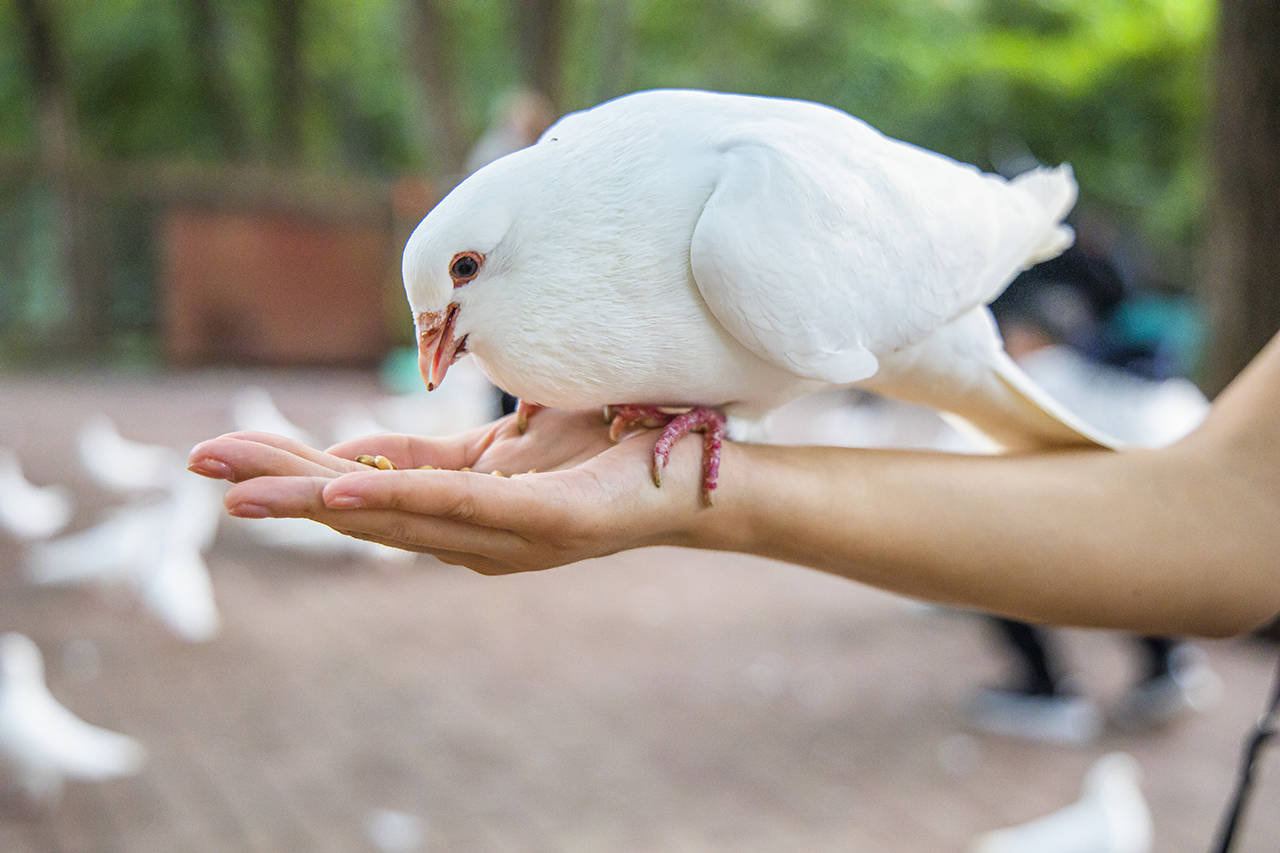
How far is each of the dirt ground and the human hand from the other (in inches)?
90.5

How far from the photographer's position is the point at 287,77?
49.0 feet

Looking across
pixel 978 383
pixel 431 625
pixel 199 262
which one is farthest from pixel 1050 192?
pixel 199 262

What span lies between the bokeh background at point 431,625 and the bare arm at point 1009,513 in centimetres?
217

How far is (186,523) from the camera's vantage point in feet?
15.6

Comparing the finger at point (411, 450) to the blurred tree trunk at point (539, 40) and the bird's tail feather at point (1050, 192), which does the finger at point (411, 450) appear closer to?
the bird's tail feather at point (1050, 192)

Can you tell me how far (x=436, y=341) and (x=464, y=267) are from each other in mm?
114

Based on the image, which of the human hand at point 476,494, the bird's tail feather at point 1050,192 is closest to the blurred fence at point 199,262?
the bird's tail feather at point 1050,192

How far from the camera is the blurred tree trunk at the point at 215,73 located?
50.0ft

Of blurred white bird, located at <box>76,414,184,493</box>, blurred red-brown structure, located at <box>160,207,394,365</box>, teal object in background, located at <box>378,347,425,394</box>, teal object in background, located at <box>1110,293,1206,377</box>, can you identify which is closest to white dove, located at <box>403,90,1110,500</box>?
teal object in background, located at <box>1110,293,1206,377</box>

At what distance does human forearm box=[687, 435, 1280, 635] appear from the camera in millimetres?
1574

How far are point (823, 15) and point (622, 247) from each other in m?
17.6

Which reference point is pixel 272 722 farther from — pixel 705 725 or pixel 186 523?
pixel 705 725

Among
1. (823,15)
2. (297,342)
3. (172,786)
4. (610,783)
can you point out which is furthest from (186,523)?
(823,15)

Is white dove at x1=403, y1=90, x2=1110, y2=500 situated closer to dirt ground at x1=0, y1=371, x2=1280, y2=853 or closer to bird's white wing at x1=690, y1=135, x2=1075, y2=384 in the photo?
bird's white wing at x1=690, y1=135, x2=1075, y2=384
